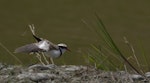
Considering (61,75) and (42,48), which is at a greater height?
(42,48)

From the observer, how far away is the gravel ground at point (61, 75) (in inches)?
113

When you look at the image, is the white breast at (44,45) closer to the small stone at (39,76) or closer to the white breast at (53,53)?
the white breast at (53,53)

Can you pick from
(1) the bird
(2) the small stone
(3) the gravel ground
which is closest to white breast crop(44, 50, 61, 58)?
(1) the bird

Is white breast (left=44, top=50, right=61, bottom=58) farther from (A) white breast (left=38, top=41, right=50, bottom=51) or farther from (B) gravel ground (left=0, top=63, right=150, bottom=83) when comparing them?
(B) gravel ground (left=0, top=63, right=150, bottom=83)

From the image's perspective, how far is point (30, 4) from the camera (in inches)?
336

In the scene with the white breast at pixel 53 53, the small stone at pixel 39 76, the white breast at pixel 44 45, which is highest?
the white breast at pixel 44 45

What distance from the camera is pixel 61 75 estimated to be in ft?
9.78

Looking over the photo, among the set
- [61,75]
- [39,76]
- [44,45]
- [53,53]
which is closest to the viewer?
[39,76]

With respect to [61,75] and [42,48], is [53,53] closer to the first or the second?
[42,48]

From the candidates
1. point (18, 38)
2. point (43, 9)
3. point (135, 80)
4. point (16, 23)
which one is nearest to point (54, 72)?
point (135, 80)

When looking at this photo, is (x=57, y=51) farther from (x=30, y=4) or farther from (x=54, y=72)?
(x=30, y=4)

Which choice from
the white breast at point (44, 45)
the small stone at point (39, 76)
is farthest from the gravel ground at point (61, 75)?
the white breast at point (44, 45)

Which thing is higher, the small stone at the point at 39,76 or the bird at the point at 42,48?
the bird at the point at 42,48

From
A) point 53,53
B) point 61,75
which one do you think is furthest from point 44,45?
Result: point 61,75
